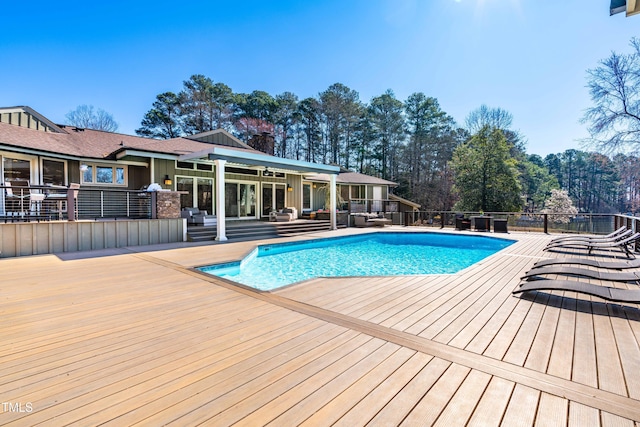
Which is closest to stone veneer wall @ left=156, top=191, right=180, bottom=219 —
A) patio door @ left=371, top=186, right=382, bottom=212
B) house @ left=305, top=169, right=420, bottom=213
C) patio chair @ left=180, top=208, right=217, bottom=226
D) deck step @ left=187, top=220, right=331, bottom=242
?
deck step @ left=187, top=220, right=331, bottom=242

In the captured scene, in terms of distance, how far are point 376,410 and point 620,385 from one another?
5.10 feet

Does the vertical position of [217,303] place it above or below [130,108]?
below

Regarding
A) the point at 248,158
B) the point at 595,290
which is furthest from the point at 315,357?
the point at 248,158

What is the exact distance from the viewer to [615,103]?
1521 centimetres

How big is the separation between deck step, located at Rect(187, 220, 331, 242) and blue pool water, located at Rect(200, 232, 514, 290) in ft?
5.25

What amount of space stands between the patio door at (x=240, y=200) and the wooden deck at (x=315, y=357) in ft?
27.6

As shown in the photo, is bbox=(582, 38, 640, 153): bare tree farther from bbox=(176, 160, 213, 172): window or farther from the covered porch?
bbox=(176, 160, 213, 172): window

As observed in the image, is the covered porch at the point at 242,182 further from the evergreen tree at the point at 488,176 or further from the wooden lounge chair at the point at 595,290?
the evergreen tree at the point at 488,176

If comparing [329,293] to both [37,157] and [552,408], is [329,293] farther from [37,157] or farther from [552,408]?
[37,157]

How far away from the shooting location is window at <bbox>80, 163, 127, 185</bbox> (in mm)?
10000

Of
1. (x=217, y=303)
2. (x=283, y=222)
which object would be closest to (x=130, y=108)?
(x=283, y=222)

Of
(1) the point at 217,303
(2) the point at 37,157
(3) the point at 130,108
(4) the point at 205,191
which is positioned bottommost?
(1) the point at 217,303

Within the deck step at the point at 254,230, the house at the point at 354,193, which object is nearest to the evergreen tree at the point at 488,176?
the house at the point at 354,193

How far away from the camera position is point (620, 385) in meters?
1.79
